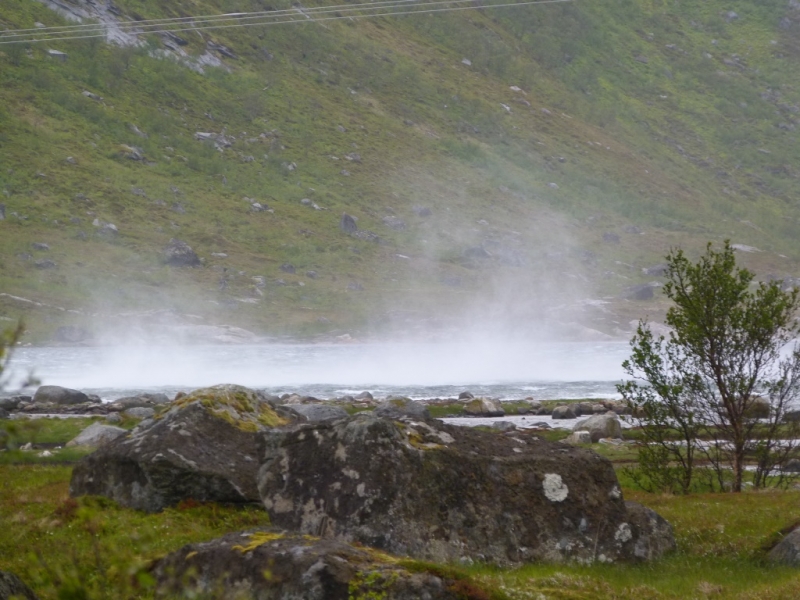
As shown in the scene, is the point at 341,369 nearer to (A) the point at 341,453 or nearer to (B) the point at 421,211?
(B) the point at 421,211

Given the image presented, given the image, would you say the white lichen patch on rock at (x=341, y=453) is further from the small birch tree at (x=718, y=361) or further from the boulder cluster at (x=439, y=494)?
the small birch tree at (x=718, y=361)

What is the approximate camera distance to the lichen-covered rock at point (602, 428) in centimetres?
3972

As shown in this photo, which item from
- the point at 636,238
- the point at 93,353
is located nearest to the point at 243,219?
the point at 93,353

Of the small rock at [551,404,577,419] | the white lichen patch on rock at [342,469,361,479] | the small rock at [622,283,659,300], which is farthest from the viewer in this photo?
the small rock at [622,283,659,300]

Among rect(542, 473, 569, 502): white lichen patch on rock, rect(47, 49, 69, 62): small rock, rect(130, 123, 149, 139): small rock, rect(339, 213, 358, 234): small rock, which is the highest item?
rect(47, 49, 69, 62): small rock

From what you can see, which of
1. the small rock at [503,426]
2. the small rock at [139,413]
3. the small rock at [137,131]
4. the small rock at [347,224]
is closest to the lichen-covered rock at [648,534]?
the small rock at [503,426]

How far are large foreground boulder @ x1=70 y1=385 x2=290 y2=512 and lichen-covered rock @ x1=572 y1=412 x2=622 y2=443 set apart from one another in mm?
23490

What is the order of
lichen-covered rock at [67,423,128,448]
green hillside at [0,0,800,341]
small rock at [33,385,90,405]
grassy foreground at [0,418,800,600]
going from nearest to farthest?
grassy foreground at [0,418,800,600] < lichen-covered rock at [67,423,128,448] < small rock at [33,385,90,405] < green hillside at [0,0,800,341]

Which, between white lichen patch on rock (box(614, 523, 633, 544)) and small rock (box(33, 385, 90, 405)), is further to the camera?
small rock (box(33, 385, 90, 405))

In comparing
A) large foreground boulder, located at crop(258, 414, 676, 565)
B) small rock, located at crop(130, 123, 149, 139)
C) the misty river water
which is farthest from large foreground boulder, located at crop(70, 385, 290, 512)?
small rock, located at crop(130, 123, 149, 139)

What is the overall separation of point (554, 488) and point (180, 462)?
6284 mm

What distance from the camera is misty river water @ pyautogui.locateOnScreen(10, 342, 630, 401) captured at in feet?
233

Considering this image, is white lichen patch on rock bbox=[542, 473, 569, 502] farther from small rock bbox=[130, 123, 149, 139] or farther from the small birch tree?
small rock bbox=[130, 123, 149, 139]

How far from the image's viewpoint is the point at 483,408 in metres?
52.6
